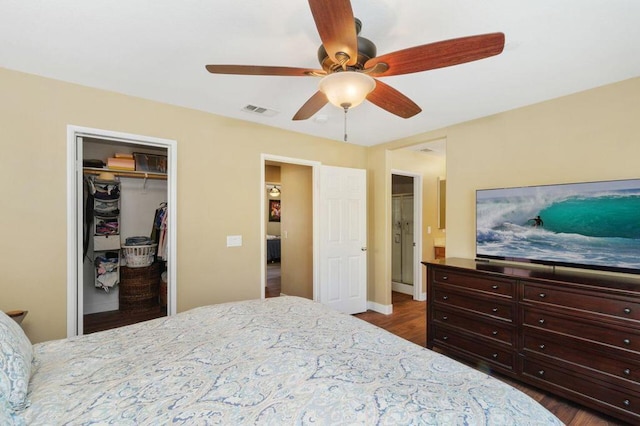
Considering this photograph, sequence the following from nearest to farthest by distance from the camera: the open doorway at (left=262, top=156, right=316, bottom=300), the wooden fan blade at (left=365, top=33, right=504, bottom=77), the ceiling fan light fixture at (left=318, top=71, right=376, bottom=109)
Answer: the wooden fan blade at (left=365, top=33, right=504, bottom=77)
the ceiling fan light fixture at (left=318, top=71, right=376, bottom=109)
the open doorway at (left=262, top=156, right=316, bottom=300)

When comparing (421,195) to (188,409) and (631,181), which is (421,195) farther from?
(188,409)

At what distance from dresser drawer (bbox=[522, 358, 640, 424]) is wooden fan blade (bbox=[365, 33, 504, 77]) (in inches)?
88.0

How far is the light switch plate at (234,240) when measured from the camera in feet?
10.6

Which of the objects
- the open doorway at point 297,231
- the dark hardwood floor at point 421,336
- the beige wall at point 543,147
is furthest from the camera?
the open doorway at point 297,231

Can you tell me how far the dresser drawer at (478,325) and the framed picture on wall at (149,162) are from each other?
3741 mm

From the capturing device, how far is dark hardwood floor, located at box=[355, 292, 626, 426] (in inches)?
80.8

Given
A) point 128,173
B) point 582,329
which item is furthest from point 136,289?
point 582,329

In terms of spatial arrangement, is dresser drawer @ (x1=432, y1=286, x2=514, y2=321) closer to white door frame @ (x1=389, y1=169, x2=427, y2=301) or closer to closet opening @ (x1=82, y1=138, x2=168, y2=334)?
white door frame @ (x1=389, y1=169, x2=427, y2=301)

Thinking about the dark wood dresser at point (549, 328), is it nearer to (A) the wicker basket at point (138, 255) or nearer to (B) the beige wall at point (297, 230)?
(B) the beige wall at point (297, 230)

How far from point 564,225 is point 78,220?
4070 mm

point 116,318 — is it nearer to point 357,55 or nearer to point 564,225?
point 357,55

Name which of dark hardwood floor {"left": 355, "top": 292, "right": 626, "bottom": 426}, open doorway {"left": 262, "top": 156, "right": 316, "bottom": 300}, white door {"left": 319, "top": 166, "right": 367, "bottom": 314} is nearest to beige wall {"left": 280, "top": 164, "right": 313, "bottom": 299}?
open doorway {"left": 262, "top": 156, "right": 316, "bottom": 300}

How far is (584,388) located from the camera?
2082 mm

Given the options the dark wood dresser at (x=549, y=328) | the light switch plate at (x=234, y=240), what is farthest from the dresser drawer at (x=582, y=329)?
the light switch plate at (x=234, y=240)
